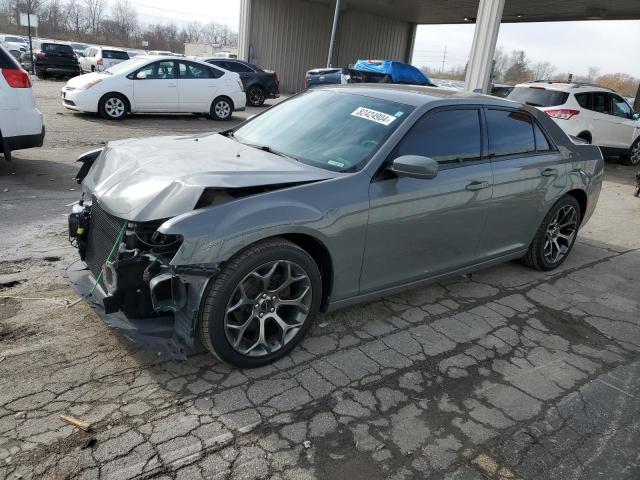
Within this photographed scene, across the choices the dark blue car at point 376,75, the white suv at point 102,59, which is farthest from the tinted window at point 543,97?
the white suv at point 102,59

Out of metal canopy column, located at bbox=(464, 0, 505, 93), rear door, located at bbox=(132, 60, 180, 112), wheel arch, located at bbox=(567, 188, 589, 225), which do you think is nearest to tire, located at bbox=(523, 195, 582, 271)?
wheel arch, located at bbox=(567, 188, 589, 225)

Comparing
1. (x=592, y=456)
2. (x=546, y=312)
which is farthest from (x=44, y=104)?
(x=592, y=456)

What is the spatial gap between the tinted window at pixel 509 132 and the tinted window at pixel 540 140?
0.07 metres

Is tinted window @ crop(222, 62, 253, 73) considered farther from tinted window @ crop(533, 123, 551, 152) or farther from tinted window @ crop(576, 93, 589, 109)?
tinted window @ crop(533, 123, 551, 152)

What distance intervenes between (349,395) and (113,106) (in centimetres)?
1106

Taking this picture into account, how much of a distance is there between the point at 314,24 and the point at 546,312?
27.3 metres

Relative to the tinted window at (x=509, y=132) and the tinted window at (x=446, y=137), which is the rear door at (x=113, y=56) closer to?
the tinted window at (x=509, y=132)

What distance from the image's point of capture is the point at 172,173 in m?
3.10

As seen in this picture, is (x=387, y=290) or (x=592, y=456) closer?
(x=592, y=456)

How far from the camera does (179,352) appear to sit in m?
2.78

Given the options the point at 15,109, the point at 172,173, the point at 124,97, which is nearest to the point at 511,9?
the point at 124,97

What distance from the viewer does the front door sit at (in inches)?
136

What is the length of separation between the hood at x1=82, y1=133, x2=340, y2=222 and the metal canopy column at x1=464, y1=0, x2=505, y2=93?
36.6 ft

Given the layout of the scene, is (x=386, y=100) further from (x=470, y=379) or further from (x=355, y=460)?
(x=355, y=460)
